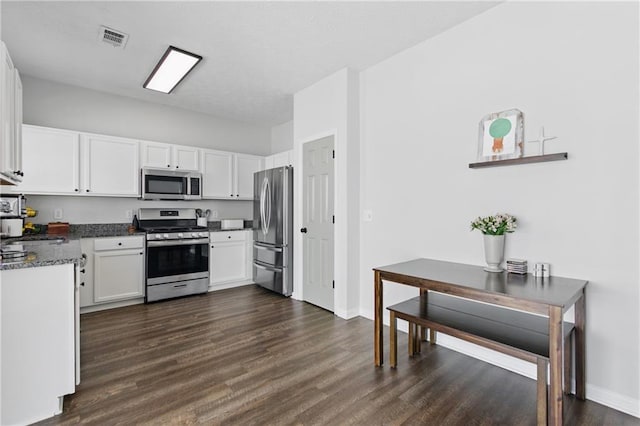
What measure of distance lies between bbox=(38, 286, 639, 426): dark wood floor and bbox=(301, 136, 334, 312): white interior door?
2.04 ft

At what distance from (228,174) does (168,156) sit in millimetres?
890

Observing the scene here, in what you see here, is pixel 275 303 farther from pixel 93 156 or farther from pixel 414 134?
pixel 93 156

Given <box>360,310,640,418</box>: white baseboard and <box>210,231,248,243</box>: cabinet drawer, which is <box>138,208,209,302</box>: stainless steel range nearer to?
<box>210,231,248,243</box>: cabinet drawer

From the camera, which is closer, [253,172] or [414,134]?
[414,134]

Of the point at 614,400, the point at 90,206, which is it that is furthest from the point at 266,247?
the point at 614,400

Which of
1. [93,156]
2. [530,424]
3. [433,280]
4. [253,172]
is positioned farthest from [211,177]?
[530,424]

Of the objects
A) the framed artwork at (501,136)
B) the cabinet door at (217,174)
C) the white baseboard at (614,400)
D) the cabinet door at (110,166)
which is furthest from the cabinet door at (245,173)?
the white baseboard at (614,400)

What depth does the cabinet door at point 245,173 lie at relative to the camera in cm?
503

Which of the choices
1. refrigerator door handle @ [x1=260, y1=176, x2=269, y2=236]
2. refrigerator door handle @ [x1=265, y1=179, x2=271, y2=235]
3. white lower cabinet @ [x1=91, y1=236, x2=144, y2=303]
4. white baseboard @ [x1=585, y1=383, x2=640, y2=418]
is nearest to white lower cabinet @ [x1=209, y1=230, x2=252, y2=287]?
refrigerator door handle @ [x1=260, y1=176, x2=269, y2=236]

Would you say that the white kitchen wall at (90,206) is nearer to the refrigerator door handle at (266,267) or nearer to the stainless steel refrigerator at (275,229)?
the stainless steel refrigerator at (275,229)

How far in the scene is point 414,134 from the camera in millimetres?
2973

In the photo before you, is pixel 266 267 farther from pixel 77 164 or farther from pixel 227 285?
pixel 77 164

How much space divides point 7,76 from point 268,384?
258 centimetres

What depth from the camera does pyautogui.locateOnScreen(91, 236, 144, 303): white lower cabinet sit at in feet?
11.9
